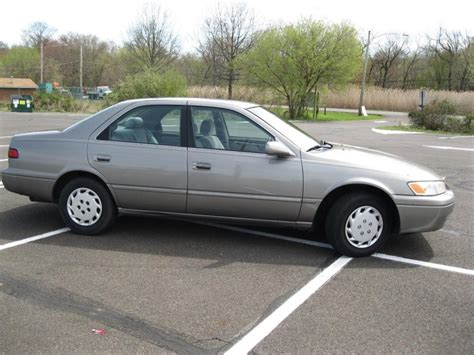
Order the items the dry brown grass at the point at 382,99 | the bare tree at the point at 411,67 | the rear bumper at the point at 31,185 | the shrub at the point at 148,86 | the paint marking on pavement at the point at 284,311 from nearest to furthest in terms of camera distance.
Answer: the paint marking on pavement at the point at 284,311, the rear bumper at the point at 31,185, the shrub at the point at 148,86, the dry brown grass at the point at 382,99, the bare tree at the point at 411,67

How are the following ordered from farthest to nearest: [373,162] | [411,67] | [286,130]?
[411,67] → [286,130] → [373,162]

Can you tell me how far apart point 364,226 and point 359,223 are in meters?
0.06

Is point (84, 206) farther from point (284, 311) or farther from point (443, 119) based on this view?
point (443, 119)

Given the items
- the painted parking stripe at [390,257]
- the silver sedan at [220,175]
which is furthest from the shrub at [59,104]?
the painted parking stripe at [390,257]

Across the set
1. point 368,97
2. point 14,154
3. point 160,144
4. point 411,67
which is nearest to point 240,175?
point 160,144

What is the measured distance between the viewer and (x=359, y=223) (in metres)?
4.74

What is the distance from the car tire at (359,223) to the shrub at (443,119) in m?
20.3

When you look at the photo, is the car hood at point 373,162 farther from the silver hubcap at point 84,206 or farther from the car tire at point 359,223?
the silver hubcap at point 84,206

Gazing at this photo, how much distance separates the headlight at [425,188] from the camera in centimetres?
465

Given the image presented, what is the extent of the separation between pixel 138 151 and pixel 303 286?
2229 mm

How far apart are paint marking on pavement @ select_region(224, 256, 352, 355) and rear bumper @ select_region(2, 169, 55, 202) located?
3.01 m

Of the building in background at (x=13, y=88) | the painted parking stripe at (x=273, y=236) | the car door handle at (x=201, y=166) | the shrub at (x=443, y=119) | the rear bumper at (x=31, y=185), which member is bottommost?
the painted parking stripe at (x=273, y=236)

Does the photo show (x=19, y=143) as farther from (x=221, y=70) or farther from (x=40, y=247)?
(x=221, y=70)

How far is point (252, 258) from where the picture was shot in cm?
474
